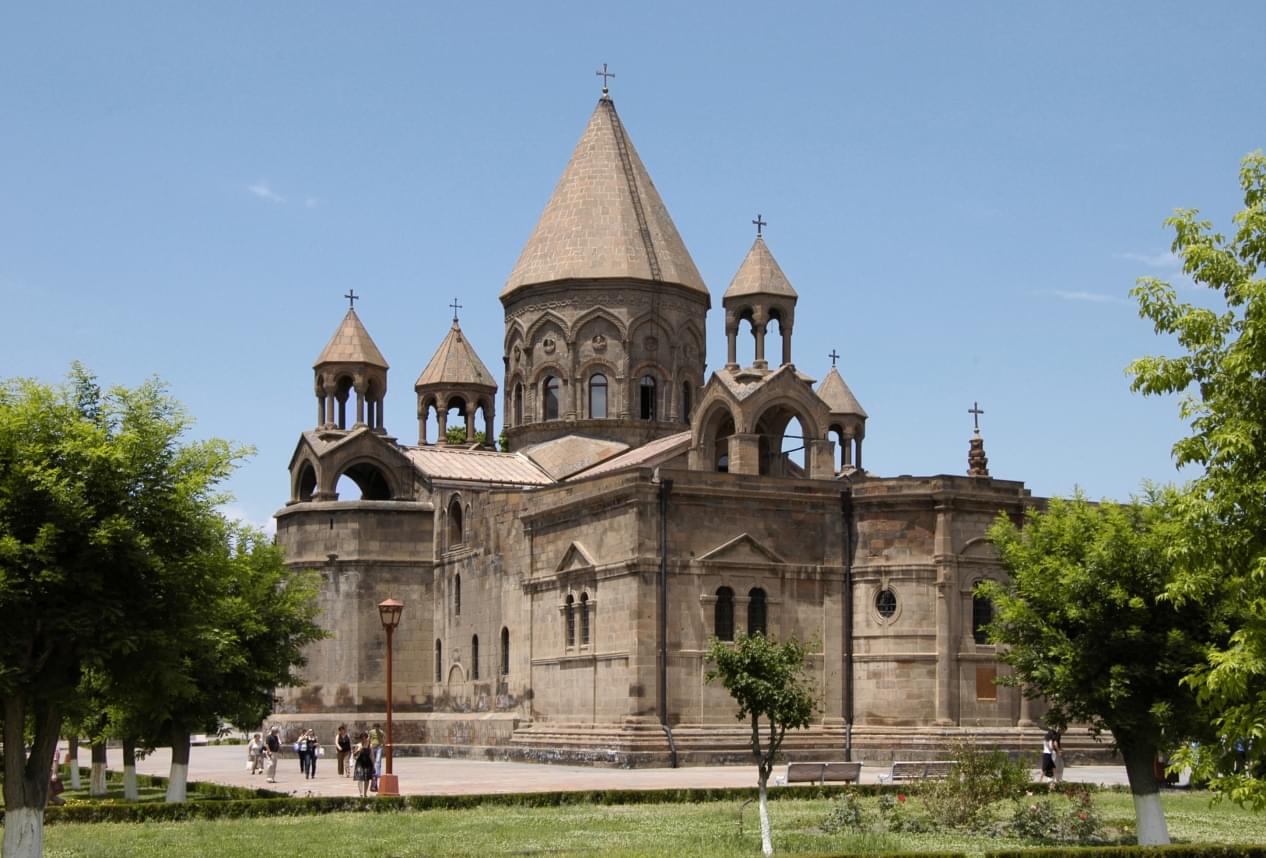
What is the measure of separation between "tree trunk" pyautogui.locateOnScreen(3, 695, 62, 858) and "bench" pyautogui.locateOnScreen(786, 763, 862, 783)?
14.0 meters

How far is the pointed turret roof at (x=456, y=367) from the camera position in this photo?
5534 centimetres

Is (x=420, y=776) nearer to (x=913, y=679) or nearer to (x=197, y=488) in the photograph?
(x=913, y=679)

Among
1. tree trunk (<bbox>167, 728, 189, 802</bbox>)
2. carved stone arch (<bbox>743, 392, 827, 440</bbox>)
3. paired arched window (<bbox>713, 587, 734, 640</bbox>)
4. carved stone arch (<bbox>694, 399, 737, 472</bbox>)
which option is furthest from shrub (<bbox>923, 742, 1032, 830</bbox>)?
carved stone arch (<bbox>694, 399, 737, 472</bbox>)

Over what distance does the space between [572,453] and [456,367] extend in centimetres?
722

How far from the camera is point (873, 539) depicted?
40.3 m

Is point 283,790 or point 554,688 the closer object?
point 283,790

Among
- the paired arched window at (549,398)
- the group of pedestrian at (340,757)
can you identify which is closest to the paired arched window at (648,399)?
the paired arched window at (549,398)

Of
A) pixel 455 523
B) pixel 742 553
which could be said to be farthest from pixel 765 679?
pixel 455 523

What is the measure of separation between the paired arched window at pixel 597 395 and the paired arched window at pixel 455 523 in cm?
477

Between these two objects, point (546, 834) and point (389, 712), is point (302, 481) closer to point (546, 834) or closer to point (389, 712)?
point (389, 712)

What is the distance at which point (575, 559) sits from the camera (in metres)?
41.7

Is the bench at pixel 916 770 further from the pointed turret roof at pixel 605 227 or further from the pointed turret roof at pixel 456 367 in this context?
the pointed turret roof at pixel 456 367

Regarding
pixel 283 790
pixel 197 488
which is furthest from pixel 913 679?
pixel 197 488

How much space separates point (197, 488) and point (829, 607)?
22.2 metres
